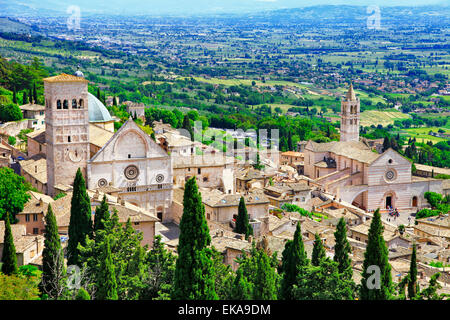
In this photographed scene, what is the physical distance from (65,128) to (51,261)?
16.7 meters

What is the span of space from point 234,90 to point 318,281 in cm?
13467

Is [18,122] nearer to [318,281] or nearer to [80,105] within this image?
[80,105]

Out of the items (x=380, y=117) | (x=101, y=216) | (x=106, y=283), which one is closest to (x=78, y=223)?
(x=101, y=216)

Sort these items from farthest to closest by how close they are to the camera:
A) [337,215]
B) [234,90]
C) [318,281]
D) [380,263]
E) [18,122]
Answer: [234,90] → [18,122] → [337,215] → [318,281] → [380,263]

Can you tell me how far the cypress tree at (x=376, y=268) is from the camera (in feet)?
71.1

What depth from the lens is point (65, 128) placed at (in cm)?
4266

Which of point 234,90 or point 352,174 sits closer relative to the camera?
point 352,174

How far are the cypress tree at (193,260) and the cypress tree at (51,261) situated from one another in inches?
186

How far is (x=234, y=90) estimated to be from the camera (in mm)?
157750

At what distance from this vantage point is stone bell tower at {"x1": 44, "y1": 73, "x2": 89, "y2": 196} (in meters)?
42.3

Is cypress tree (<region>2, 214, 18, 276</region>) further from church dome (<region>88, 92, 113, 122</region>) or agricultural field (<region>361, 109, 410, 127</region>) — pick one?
agricultural field (<region>361, 109, 410, 127</region>)

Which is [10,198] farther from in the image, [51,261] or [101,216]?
[51,261]

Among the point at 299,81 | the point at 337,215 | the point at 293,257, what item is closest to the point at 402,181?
the point at 337,215

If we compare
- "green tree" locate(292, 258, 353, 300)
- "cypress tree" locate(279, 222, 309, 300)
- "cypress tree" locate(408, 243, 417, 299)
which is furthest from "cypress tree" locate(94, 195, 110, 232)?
"cypress tree" locate(408, 243, 417, 299)
